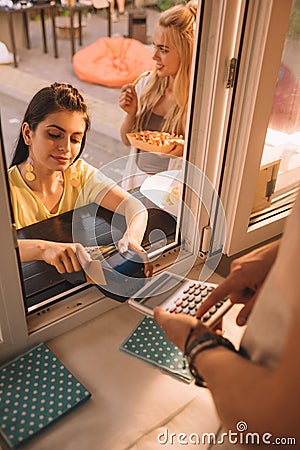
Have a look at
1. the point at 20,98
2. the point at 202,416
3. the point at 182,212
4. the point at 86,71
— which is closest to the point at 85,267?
the point at 182,212

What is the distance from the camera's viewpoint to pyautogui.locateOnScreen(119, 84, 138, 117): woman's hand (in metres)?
1.53

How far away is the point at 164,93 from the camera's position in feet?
4.89

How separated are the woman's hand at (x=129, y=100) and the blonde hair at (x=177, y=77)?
0.06 ft

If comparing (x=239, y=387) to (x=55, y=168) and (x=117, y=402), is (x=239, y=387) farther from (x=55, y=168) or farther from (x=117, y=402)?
(x=55, y=168)

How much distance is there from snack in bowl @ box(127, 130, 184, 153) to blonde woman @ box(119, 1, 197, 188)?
0.7 inches

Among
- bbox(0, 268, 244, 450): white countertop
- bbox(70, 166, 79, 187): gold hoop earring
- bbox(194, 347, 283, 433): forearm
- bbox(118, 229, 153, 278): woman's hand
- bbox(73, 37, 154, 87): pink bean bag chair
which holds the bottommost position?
bbox(73, 37, 154, 87): pink bean bag chair

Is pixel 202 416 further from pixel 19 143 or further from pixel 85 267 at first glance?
pixel 19 143

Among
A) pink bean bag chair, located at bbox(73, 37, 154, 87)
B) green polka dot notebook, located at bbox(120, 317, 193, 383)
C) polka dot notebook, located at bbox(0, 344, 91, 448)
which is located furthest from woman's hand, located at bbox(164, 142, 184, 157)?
pink bean bag chair, located at bbox(73, 37, 154, 87)

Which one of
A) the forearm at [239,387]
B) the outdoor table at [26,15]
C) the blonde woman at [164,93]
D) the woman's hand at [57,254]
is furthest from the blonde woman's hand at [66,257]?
the outdoor table at [26,15]

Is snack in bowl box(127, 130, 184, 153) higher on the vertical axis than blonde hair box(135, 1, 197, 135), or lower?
lower

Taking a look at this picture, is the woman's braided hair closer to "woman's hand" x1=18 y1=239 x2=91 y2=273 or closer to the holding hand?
"woman's hand" x1=18 y1=239 x2=91 y2=273

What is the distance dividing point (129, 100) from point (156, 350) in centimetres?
87

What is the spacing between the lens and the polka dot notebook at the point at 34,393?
77 centimetres

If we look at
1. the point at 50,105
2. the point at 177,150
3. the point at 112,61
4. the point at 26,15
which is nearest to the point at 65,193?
the point at 50,105
